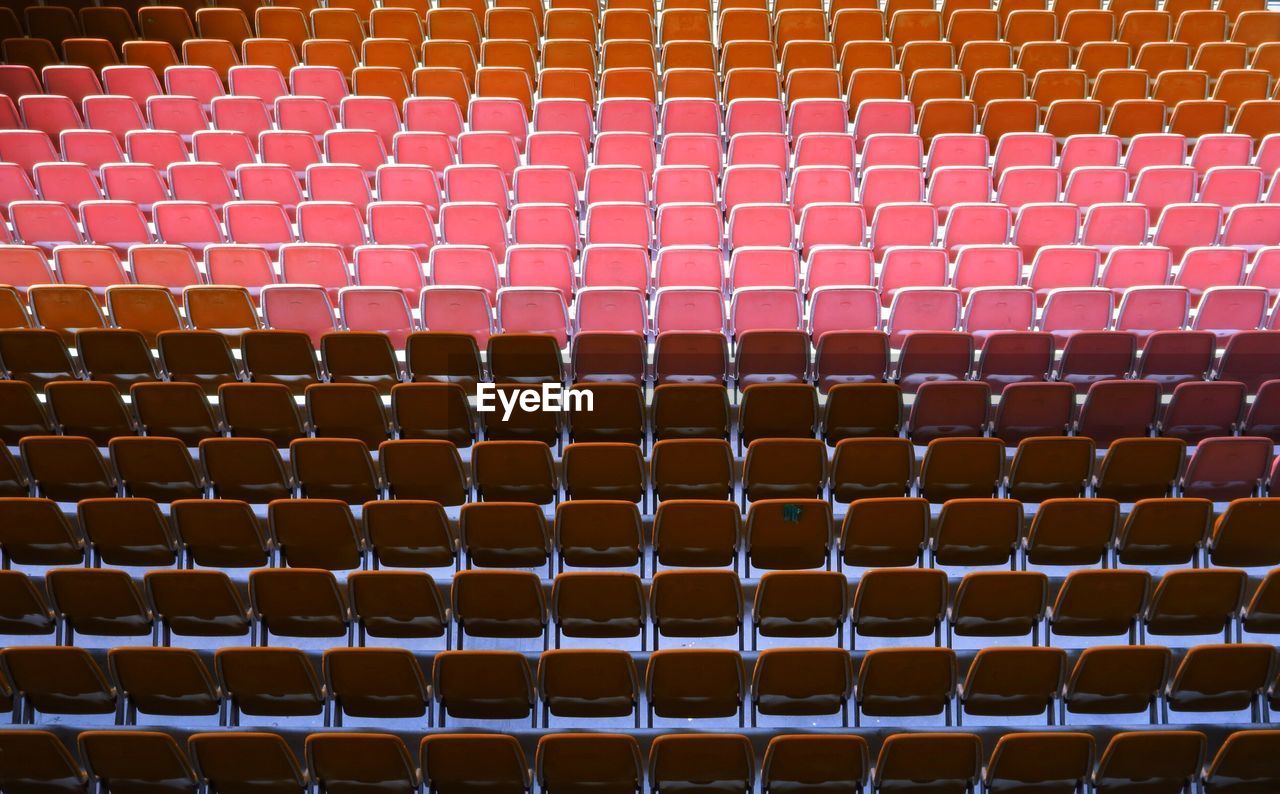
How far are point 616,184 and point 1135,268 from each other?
255 cm

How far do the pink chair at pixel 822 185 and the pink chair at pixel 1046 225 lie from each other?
571 mm

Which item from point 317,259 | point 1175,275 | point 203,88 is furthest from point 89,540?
point 1175,275

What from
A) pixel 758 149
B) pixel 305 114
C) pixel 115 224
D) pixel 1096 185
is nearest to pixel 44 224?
pixel 115 224

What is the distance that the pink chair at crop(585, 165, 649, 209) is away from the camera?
18.8 ft

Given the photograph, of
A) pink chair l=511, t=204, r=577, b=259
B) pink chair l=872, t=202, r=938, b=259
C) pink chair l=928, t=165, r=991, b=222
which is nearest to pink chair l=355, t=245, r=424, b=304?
pink chair l=511, t=204, r=577, b=259

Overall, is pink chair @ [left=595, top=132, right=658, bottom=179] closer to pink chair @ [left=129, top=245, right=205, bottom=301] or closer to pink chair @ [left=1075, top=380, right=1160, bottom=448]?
pink chair @ [left=129, top=245, right=205, bottom=301]

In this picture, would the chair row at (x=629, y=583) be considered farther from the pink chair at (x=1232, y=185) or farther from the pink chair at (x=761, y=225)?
the pink chair at (x=1232, y=185)

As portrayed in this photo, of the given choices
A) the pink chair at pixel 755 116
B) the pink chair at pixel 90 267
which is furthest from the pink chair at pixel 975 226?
the pink chair at pixel 90 267

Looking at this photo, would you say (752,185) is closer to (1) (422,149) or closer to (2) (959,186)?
(2) (959,186)

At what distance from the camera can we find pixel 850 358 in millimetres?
4555

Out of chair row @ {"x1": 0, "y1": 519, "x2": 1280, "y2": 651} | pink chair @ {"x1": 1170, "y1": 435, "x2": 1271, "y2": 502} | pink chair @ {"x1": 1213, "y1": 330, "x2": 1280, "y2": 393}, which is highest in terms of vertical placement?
pink chair @ {"x1": 1213, "y1": 330, "x2": 1280, "y2": 393}

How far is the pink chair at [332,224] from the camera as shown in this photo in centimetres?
543

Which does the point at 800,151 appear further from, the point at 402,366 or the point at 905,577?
the point at 905,577

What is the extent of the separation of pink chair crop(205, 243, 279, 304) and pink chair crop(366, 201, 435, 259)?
554 mm
